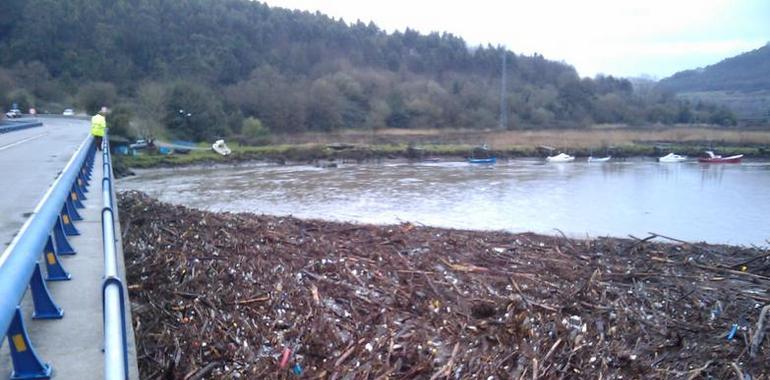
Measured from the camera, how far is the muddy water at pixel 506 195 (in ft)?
63.0

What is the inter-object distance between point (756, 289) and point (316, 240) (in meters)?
6.99

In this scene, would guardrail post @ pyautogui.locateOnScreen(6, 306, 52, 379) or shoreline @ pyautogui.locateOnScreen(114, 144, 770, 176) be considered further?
shoreline @ pyautogui.locateOnScreen(114, 144, 770, 176)

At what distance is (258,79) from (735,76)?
292 ft

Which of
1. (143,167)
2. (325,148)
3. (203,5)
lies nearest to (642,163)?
(325,148)

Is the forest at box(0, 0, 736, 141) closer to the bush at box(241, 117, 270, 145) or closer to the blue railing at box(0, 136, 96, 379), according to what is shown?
the bush at box(241, 117, 270, 145)

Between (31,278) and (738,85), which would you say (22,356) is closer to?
(31,278)

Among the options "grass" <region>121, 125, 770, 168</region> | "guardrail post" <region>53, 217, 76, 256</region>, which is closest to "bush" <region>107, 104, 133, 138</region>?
"grass" <region>121, 125, 770, 168</region>

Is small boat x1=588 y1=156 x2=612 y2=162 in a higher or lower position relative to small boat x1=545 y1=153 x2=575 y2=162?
lower

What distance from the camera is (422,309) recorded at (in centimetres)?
750

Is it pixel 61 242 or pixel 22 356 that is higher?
pixel 61 242

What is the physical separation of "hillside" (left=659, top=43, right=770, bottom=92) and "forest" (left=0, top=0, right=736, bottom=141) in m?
14.4

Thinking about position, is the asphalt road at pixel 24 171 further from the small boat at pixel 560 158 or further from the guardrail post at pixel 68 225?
the small boat at pixel 560 158

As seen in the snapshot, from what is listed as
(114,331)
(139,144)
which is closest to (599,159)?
(139,144)

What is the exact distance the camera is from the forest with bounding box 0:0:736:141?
2338 inches
